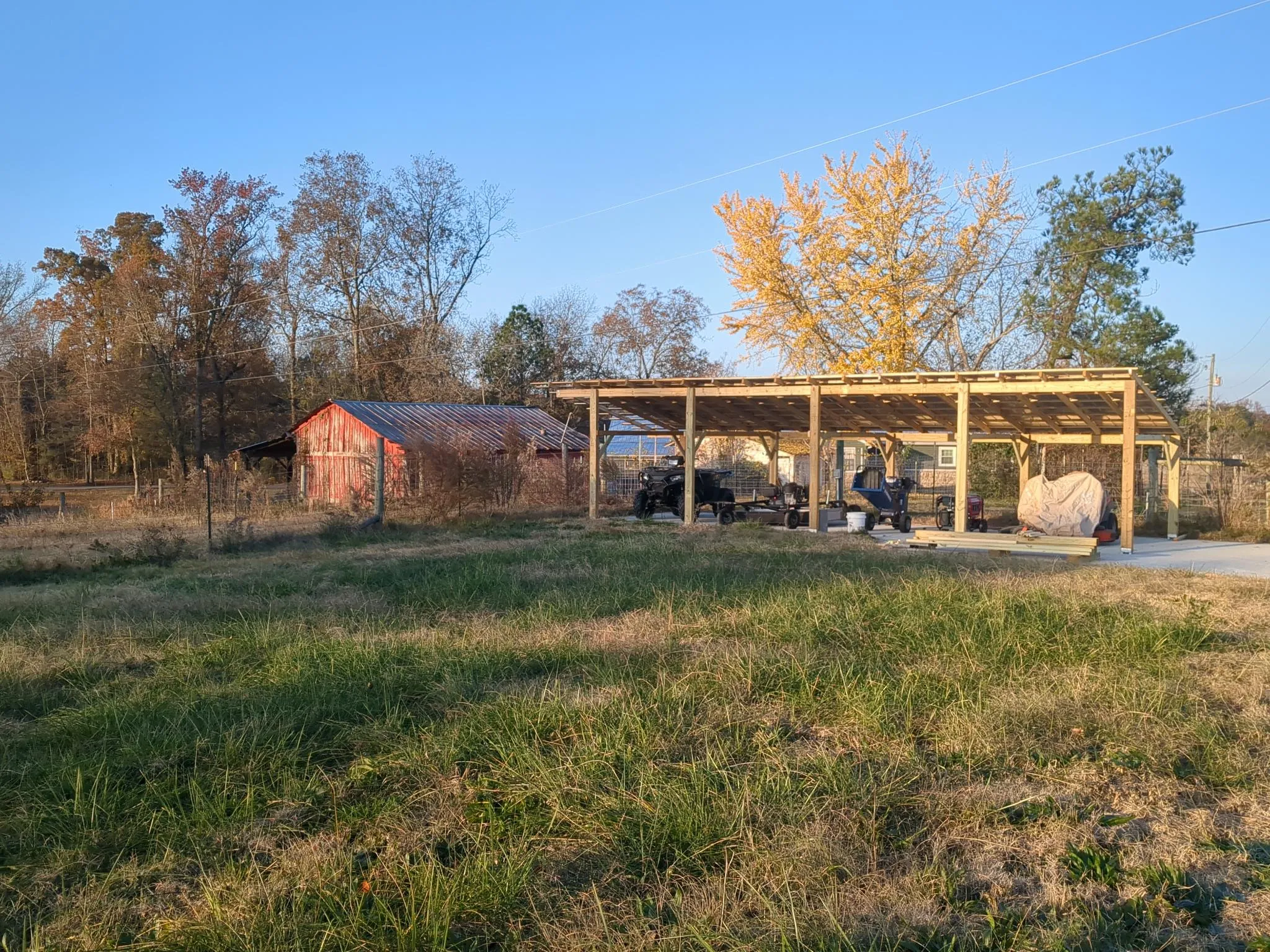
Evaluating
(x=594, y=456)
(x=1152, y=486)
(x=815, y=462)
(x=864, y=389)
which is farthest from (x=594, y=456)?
(x=1152, y=486)

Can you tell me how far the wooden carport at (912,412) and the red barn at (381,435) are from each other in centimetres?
423

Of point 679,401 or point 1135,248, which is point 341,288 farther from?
point 1135,248

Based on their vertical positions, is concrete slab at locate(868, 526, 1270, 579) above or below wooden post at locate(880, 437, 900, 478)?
below

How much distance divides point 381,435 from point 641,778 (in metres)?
23.0

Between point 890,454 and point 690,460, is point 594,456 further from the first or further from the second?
point 890,454

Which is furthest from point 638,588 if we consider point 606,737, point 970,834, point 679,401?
point 679,401

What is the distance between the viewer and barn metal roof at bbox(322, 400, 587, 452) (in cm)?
2816

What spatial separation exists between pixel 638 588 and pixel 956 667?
4017 mm

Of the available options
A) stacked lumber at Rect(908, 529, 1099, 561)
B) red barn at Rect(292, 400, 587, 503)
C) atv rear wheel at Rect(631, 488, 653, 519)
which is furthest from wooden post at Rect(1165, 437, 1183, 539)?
red barn at Rect(292, 400, 587, 503)

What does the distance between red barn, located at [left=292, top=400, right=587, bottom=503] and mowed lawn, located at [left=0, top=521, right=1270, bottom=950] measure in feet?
61.8

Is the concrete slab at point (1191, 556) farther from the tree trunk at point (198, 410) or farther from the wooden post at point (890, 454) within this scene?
the tree trunk at point (198, 410)

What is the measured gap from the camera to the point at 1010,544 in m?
15.8

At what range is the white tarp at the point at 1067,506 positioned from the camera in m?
18.0

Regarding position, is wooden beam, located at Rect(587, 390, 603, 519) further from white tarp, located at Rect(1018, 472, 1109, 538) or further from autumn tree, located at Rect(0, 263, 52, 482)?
autumn tree, located at Rect(0, 263, 52, 482)
